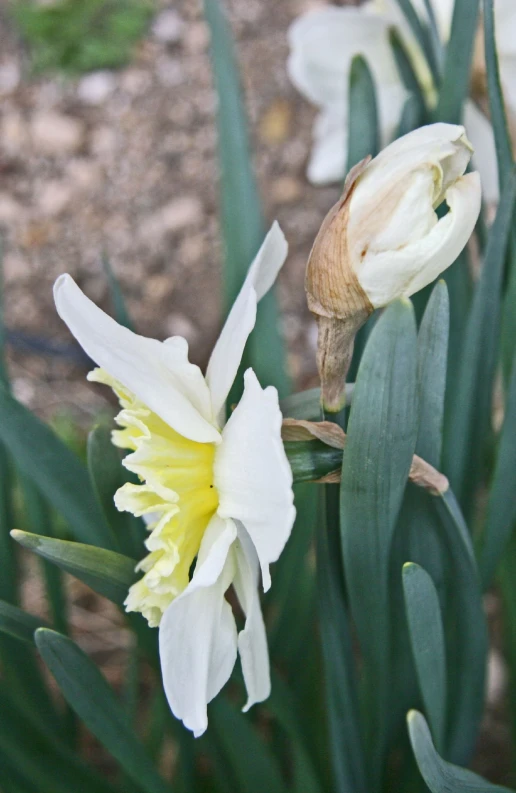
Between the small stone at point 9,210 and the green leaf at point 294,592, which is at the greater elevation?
the small stone at point 9,210

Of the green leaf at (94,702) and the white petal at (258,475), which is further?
the green leaf at (94,702)

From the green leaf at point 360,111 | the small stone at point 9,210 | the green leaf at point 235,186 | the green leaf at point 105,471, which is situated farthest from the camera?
the small stone at point 9,210

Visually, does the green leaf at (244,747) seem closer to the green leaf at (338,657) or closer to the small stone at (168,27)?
the green leaf at (338,657)

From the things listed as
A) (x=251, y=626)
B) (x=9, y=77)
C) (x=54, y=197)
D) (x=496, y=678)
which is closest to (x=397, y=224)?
(x=251, y=626)

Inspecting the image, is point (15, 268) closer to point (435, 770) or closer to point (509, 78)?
point (509, 78)

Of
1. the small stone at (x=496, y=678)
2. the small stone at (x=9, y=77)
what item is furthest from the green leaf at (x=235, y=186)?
the small stone at (x=9, y=77)
